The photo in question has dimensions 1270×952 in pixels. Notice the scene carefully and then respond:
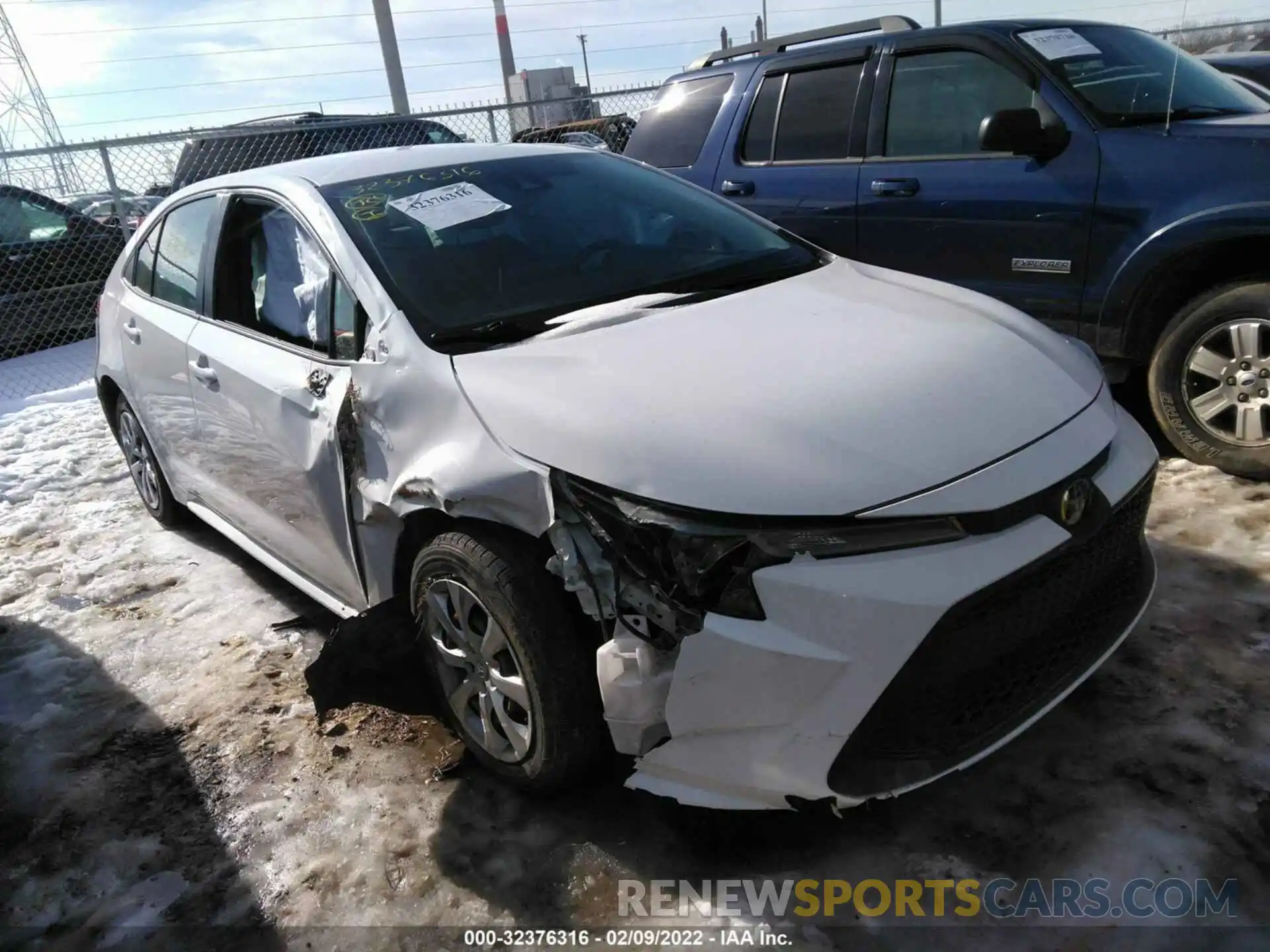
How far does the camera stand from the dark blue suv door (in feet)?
13.6

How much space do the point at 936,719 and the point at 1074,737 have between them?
742 millimetres

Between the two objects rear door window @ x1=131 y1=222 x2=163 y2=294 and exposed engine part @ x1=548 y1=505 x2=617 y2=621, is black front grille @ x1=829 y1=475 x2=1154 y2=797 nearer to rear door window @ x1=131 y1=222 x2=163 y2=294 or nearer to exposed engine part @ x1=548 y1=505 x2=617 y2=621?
exposed engine part @ x1=548 y1=505 x2=617 y2=621

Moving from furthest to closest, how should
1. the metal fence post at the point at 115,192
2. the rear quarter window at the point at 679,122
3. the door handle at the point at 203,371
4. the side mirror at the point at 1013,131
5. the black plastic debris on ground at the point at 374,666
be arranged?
the metal fence post at the point at 115,192 → the rear quarter window at the point at 679,122 → the side mirror at the point at 1013,131 → the door handle at the point at 203,371 → the black plastic debris on ground at the point at 374,666

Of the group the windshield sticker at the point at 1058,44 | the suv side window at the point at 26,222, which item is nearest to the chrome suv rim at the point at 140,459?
the windshield sticker at the point at 1058,44

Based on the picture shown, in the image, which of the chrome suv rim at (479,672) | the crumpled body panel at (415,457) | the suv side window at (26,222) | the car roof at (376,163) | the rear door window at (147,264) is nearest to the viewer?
the crumpled body panel at (415,457)

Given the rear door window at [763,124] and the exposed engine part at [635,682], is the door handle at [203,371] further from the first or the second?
the rear door window at [763,124]

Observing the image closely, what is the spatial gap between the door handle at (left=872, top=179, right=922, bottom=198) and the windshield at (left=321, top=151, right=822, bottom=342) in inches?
56.2

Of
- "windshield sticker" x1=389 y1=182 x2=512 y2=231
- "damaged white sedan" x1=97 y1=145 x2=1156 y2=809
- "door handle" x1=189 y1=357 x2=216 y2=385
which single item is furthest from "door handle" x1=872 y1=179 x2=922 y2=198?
"door handle" x1=189 y1=357 x2=216 y2=385

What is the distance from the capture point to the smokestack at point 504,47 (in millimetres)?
25906

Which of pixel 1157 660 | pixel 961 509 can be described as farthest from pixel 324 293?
pixel 1157 660

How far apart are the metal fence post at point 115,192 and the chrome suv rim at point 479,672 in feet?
26.4

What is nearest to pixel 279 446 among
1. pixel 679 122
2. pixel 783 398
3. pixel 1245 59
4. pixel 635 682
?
pixel 635 682

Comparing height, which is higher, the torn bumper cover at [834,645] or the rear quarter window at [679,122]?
the rear quarter window at [679,122]

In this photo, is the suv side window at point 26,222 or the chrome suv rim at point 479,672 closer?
the chrome suv rim at point 479,672
